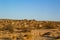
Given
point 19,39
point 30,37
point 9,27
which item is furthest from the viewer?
point 9,27

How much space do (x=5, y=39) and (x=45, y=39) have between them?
185 inches

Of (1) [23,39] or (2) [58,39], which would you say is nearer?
(1) [23,39]

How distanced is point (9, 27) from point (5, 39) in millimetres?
14393

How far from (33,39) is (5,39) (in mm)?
3034

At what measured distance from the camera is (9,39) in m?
21.8

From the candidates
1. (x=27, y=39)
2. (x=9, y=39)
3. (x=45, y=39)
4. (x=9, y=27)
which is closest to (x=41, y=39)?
(x=45, y=39)

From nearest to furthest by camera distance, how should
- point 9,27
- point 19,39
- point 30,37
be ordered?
point 19,39
point 30,37
point 9,27

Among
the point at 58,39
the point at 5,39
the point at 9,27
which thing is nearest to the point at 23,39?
the point at 5,39

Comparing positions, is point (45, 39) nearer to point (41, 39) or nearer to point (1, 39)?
point (41, 39)

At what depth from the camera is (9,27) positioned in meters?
36.2

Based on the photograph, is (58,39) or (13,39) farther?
(58,39)

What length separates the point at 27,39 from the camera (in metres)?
22.4

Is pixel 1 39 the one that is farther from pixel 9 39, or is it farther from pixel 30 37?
pixel 30 37

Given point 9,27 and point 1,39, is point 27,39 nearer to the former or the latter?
point 1,39
